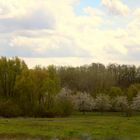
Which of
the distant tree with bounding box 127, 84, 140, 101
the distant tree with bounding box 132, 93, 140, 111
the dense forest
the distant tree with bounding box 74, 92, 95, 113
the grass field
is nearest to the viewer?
the grass field

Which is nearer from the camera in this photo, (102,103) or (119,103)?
(119,103)

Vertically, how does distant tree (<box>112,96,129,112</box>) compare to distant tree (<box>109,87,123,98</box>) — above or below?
below

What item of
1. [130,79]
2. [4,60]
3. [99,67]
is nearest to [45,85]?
[4,60]

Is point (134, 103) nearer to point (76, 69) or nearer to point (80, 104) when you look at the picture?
point (80, 104)

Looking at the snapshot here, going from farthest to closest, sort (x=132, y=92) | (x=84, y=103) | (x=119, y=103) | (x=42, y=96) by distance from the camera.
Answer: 1. (x=132, y=92)
2. (x=84, y=103)
3. (x=119, y=103)
4. (x=42, y=96)

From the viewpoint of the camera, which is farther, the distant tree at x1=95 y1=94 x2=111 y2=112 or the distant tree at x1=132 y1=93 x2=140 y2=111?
the distant tree at x1=95 y1=94 x2=111 y2=112

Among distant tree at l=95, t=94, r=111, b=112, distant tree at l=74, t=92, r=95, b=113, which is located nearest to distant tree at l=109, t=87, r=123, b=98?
distant tree at l=95, t=94, r=111, b=112

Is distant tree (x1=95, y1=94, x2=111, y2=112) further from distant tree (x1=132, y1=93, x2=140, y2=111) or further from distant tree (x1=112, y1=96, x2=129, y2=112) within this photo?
distant tree (x1=132, y1=93, x2=140, y2=111)

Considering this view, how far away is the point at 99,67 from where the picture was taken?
181500mm

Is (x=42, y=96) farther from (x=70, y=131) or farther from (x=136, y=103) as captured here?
(x=70, y=131)

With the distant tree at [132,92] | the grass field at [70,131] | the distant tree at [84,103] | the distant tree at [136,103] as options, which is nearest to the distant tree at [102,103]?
the distant tree at [84,103]

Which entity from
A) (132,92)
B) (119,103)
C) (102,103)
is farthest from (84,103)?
(132,92)

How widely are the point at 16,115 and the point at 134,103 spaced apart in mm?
46092

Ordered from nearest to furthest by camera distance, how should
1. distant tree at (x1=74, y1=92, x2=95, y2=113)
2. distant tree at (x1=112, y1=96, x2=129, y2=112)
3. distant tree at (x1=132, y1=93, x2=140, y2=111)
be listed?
distant tree at (x1=112, y1=96, x2=129, y2=112), distant tree at (x1=132, y1=93, x2=140, y2=111), distant tree at (x1=74, y1=92, x2=95, y2=113)
